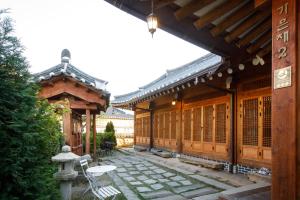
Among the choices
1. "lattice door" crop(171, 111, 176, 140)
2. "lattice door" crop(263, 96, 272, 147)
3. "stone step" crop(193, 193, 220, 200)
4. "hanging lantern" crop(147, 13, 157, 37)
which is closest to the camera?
"hanging lantern" crop(147, 13, 157, 37)

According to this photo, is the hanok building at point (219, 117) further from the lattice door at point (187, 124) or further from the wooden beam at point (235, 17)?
the wooden beam at point (235, 17)

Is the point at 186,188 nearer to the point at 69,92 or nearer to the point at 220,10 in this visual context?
the point at 220,10

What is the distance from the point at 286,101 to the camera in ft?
7.87

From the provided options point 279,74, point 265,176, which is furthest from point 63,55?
point 279,74

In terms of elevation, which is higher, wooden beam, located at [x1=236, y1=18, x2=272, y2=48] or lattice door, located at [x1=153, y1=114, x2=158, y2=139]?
wooden beam, located at [x1=236, y1=18, x2=272, y2=48]

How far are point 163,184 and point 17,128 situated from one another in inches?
196

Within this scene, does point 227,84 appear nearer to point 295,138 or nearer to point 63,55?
point 295,138

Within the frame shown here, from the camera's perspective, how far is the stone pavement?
5.82 metres

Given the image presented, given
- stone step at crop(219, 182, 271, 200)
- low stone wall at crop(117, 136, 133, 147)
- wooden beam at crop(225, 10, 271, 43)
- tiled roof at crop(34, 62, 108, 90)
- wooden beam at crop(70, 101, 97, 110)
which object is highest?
wooden beam at crop(225, 10, 271, 43)

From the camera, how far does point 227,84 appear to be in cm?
837

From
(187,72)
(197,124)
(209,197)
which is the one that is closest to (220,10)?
(209,197)

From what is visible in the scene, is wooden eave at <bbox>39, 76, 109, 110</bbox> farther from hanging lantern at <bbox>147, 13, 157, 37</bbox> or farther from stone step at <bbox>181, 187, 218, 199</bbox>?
hanging lantern at <bbox>147, 13, 157, 37</bbox>

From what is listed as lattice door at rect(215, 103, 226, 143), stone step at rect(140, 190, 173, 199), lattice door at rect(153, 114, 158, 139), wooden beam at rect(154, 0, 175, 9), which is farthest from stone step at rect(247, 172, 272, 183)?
lattice door at rect(153, 114, 158, 139)

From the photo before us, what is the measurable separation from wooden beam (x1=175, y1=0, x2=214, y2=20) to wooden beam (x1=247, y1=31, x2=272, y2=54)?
6.32 feet
